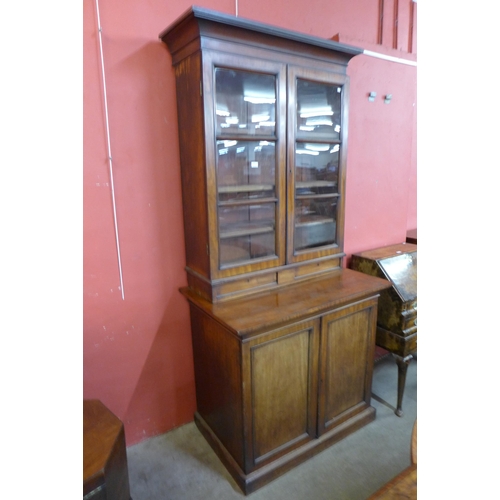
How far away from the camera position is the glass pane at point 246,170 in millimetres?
1722

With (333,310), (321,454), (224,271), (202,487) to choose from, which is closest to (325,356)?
(333,310)

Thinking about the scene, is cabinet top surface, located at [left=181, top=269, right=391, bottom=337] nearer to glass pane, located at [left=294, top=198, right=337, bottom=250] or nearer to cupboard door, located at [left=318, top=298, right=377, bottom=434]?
cupboard door, located at [left=318, top=298, right=377, bottom=434]

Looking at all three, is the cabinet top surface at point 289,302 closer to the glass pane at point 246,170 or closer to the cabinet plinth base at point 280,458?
the glass pane at point 246,170

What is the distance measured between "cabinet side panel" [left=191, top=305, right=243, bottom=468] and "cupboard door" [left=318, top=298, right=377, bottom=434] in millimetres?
489

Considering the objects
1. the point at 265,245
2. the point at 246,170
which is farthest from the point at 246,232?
the point at 246,170

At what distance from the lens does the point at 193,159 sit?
67.1 inches

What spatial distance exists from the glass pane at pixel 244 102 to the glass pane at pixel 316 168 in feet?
0.86

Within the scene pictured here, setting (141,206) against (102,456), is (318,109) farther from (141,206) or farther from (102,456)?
(102,456)

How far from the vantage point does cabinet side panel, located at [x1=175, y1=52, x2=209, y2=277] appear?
62.5 inches

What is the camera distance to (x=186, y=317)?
206 centimetres

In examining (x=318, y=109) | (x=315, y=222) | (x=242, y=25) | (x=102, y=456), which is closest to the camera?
(x=102, y=456)

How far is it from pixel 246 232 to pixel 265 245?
→ 0.14 metres
